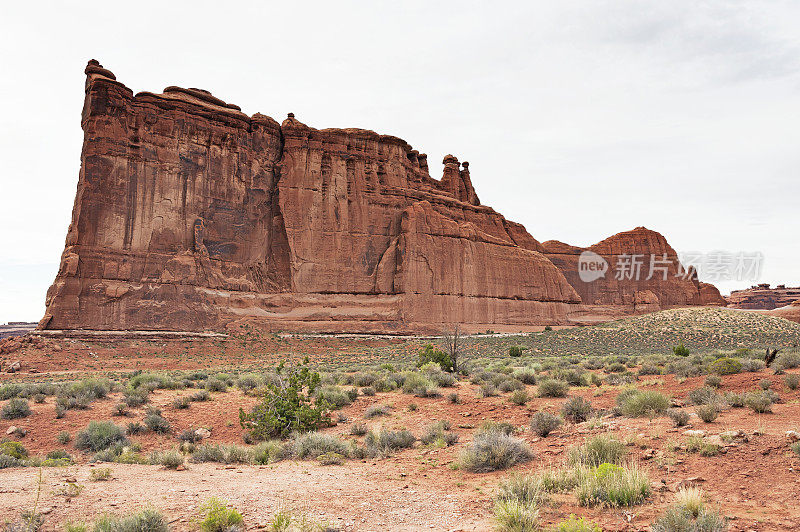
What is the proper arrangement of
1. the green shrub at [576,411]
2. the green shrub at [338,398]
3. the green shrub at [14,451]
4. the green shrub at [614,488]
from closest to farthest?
the green shrub at [614,488] < the green shrub at [14,451] < the green shrub at [576,411] < the green shrub at [338,398]

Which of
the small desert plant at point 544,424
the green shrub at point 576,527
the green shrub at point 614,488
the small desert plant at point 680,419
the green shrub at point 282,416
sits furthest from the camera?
the green shrub at point 282,416

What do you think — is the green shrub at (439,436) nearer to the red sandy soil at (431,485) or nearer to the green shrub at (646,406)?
the red sandy soil at (431,485)

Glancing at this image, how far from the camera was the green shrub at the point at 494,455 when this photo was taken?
679cm

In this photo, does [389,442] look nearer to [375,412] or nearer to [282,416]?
[375,412]

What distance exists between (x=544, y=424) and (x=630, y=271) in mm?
87646

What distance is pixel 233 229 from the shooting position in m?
46.5

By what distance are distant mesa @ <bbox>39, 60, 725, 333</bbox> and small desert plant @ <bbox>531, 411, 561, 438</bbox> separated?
37558 mm

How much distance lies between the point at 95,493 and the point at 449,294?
4936 centimetres

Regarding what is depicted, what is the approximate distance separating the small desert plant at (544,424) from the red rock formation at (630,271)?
77.8 metres

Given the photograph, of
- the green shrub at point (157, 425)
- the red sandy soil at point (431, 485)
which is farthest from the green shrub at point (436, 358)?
the green shrub at point (157, 425)

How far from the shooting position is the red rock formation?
8456 centimetres

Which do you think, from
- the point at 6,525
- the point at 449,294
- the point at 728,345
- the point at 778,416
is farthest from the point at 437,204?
the point at 6,525

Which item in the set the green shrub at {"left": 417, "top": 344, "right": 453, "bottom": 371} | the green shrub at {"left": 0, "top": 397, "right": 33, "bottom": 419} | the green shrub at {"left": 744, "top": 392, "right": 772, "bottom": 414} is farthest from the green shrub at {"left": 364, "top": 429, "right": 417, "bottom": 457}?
the green shrub at {"left": 0, "top": 397, "right": 33, "bottom": 419}

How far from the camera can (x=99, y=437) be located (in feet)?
33.4
